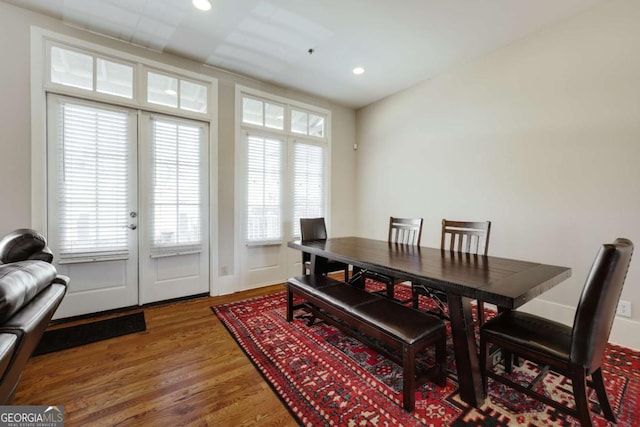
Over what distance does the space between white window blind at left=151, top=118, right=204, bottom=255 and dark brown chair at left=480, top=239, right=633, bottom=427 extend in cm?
316

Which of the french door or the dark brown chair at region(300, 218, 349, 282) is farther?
the dark brown chair at region(300, 218, 349, 282)


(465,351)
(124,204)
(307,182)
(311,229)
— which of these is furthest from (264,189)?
(465,351)

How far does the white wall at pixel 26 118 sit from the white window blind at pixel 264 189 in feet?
0.87

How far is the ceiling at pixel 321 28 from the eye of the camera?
7.73 ft

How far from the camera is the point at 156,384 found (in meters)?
1.77

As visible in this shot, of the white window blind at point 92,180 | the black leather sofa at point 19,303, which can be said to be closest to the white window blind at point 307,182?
the white window blind at point 92,180

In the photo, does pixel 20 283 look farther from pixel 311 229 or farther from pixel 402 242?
pixel 402 242

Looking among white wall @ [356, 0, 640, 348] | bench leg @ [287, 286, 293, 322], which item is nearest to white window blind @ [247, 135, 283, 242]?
bench leg @ [287, 286, 293, 322]

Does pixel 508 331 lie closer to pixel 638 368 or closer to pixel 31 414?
pixel 638 368

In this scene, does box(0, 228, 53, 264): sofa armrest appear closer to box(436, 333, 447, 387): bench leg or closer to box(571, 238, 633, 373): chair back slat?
box(436, 333, 447, 387): bench leg

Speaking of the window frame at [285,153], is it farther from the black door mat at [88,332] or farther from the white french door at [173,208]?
the black door mat at [88,332]

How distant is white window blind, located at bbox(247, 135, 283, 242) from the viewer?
373 cm

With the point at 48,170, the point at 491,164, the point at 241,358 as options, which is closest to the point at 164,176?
the point at 48,170

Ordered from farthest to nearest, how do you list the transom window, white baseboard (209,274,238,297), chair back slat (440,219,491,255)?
white baseboard (209,274,238,297), the transom window, chair back slat (440,219,491,255)
